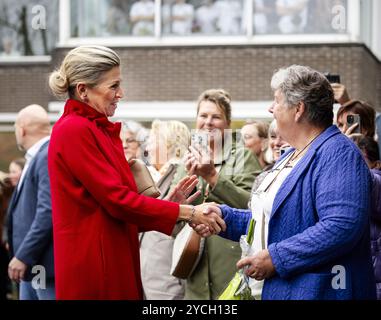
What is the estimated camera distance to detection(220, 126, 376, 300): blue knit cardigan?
4852 millimetres

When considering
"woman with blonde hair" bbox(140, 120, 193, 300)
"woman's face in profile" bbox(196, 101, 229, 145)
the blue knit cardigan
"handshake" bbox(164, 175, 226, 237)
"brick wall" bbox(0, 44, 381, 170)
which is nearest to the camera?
the blue knit cardigan

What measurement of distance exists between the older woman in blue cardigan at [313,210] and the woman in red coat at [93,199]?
649mm

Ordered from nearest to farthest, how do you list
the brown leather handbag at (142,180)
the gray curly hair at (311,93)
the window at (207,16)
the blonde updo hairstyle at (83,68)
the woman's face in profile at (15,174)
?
the gray curly hair at (311,93)
the blonde updo hairstyle at (83,68)
the brown leather handbag at (142,180)
the woman's face in profile at (15,174)
the window at (207,16)

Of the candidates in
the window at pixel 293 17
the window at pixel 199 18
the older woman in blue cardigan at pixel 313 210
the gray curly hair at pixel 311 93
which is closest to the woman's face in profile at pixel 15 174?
the older woman in blue cardigan at pixel 313 210

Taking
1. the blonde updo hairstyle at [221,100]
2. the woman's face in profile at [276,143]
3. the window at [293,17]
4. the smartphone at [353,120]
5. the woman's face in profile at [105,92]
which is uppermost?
the window at [293,17]

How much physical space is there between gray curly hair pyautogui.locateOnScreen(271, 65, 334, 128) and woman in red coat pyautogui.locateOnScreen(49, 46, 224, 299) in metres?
0.89

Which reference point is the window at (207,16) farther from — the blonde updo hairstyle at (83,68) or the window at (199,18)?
the blonde updo hairstyle at (83,68)

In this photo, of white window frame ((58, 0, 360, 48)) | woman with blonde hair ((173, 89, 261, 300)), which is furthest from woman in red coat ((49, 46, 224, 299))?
white window frame ((58, 0, 360, 48))

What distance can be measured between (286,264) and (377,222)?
4.35 ft

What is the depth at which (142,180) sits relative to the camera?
572 cm

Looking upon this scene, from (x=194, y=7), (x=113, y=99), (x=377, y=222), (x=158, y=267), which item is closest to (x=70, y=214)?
(x=113, y=99)

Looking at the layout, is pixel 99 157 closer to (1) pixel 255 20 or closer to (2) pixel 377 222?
(2) pixel 377 222

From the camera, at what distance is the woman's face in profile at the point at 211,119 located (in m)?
7.34

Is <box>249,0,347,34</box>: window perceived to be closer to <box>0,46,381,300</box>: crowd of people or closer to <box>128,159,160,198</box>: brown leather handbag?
<box>0,46,381,300</box>: crowd of people
